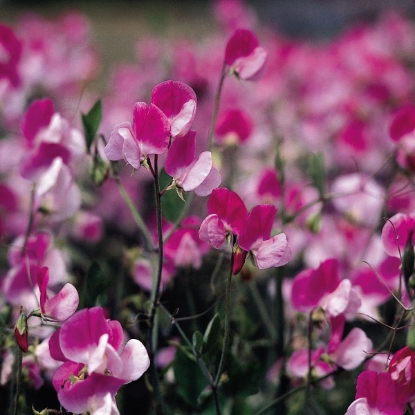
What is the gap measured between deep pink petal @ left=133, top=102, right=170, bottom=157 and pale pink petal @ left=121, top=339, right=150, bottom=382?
0.16 meters

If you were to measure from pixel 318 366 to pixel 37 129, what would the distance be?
15.8 inches

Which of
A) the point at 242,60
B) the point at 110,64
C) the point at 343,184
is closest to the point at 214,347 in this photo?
the point at 242,60

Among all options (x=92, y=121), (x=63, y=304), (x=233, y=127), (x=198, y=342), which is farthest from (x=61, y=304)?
(x=233, y=127)

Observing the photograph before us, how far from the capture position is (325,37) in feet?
13.7

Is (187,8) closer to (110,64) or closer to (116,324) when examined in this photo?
(110,64)

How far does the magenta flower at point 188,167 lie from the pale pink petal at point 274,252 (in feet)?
0.21

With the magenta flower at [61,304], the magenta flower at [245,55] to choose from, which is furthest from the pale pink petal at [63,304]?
the magenta flower at [245,55]

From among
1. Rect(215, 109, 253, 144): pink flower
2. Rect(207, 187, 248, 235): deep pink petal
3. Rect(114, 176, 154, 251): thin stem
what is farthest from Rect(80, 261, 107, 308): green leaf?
Rect(215, 109, 253, 144): pink flower

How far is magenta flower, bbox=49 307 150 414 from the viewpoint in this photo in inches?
18.8

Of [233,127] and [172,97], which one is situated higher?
[172,97]

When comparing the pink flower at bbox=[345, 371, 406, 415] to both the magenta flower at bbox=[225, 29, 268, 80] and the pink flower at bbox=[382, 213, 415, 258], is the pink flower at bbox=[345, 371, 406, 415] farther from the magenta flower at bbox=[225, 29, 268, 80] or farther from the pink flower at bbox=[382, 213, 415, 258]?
the magenta flower at bbox=[225, 29, 268, 80]

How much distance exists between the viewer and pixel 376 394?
0.53 metres

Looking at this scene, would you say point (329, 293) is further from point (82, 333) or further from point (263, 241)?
point (82, 333)

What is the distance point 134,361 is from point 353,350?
0.73ft
